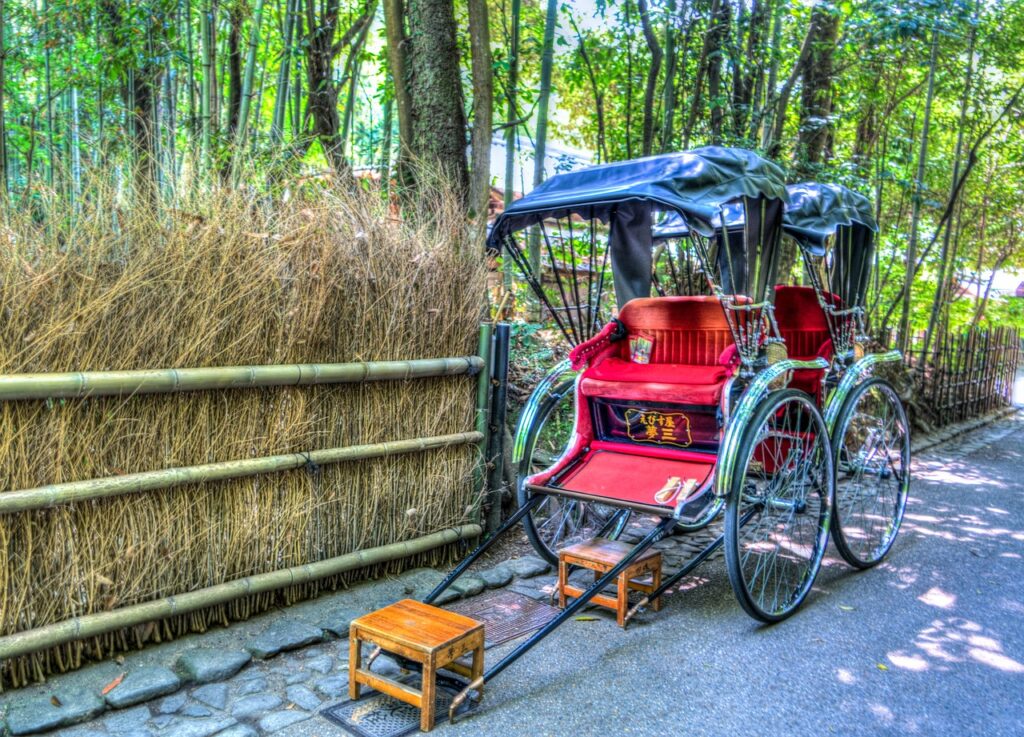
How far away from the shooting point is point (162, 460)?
2.88 metres

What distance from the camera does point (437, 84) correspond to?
4.71 metres

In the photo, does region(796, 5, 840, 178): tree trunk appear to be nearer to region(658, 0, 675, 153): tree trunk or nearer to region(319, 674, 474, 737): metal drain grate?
region(658, 0, 675, 153): tree trunk

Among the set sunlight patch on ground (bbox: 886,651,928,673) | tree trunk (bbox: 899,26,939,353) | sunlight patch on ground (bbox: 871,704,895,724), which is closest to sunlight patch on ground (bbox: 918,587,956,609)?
sunlight patch on ground (bbox: 886,651,928,673)

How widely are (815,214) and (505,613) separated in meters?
2.69

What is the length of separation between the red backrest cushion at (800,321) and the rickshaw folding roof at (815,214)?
0.27 meters

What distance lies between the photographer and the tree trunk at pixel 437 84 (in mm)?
4688

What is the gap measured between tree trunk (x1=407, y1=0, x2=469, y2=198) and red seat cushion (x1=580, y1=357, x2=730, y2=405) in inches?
60.4

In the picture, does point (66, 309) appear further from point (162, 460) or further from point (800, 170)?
point (800, 170)

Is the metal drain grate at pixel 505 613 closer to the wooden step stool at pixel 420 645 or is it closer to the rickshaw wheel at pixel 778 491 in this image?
the wooden step stool at pixel 420 645

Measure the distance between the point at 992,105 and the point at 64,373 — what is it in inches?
396

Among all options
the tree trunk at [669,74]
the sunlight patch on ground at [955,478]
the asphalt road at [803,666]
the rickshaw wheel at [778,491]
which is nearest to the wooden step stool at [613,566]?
the asphalt road at [803,666]

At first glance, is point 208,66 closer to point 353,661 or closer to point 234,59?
point 234,59

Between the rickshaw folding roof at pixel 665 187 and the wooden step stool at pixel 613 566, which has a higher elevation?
the rickshaw folding roof at pixel 665 187

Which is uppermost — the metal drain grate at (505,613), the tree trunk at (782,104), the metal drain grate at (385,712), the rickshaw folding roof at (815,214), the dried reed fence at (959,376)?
the tree trunk at (782,104)
